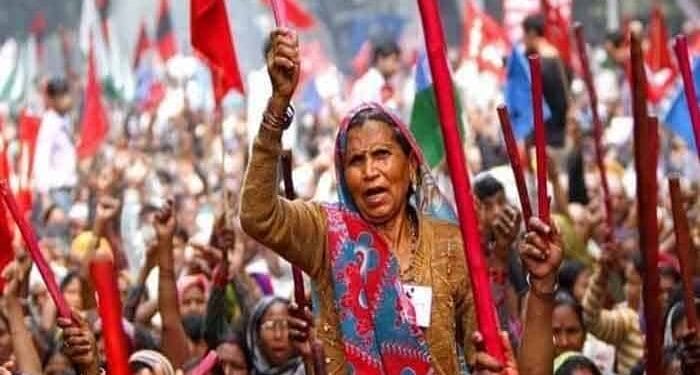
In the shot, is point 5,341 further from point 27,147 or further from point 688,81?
point 27,147

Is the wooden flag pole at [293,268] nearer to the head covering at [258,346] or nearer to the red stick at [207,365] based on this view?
the red stick at [207,365]

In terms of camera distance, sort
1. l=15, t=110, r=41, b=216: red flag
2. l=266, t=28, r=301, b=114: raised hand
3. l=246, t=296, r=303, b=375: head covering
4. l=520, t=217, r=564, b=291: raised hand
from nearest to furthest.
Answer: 1. l=520, t=217, r=564, b=291: raised hand
2. l=266, t=28, r=301, b=114: raised hand
3. l=246, t=296, r=303, b=375: head covering
4. l=15, t=110, r=41, b=216: red flag

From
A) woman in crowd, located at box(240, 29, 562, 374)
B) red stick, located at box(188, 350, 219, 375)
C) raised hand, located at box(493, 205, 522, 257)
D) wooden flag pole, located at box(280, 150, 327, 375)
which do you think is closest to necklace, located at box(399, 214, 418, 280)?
woman in crowd, located at box(240, 29, 562, 374)

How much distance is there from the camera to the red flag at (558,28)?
1923 centimetres

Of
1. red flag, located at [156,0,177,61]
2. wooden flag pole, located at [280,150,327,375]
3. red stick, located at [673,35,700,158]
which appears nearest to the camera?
red stick, located at [673,35,700,158]

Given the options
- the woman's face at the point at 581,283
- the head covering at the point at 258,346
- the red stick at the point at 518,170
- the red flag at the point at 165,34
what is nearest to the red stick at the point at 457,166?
the red stick at the point at 518,170

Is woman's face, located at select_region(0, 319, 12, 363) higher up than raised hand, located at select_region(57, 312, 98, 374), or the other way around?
woman's face, located at select_region(0, 319, 12, 363)

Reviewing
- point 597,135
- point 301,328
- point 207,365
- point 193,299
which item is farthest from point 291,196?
point 597,135

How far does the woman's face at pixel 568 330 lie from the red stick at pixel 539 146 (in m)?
3.44

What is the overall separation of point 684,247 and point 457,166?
192 cm

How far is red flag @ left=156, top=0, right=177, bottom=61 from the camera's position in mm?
28264

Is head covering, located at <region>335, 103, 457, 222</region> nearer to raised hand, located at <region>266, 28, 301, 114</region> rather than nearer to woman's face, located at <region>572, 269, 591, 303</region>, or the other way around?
raised hand, located at <region>266, 28, 301, 114</region>

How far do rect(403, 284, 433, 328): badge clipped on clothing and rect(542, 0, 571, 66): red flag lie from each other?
36.9 ft

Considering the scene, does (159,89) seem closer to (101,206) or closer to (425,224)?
(101,206)
